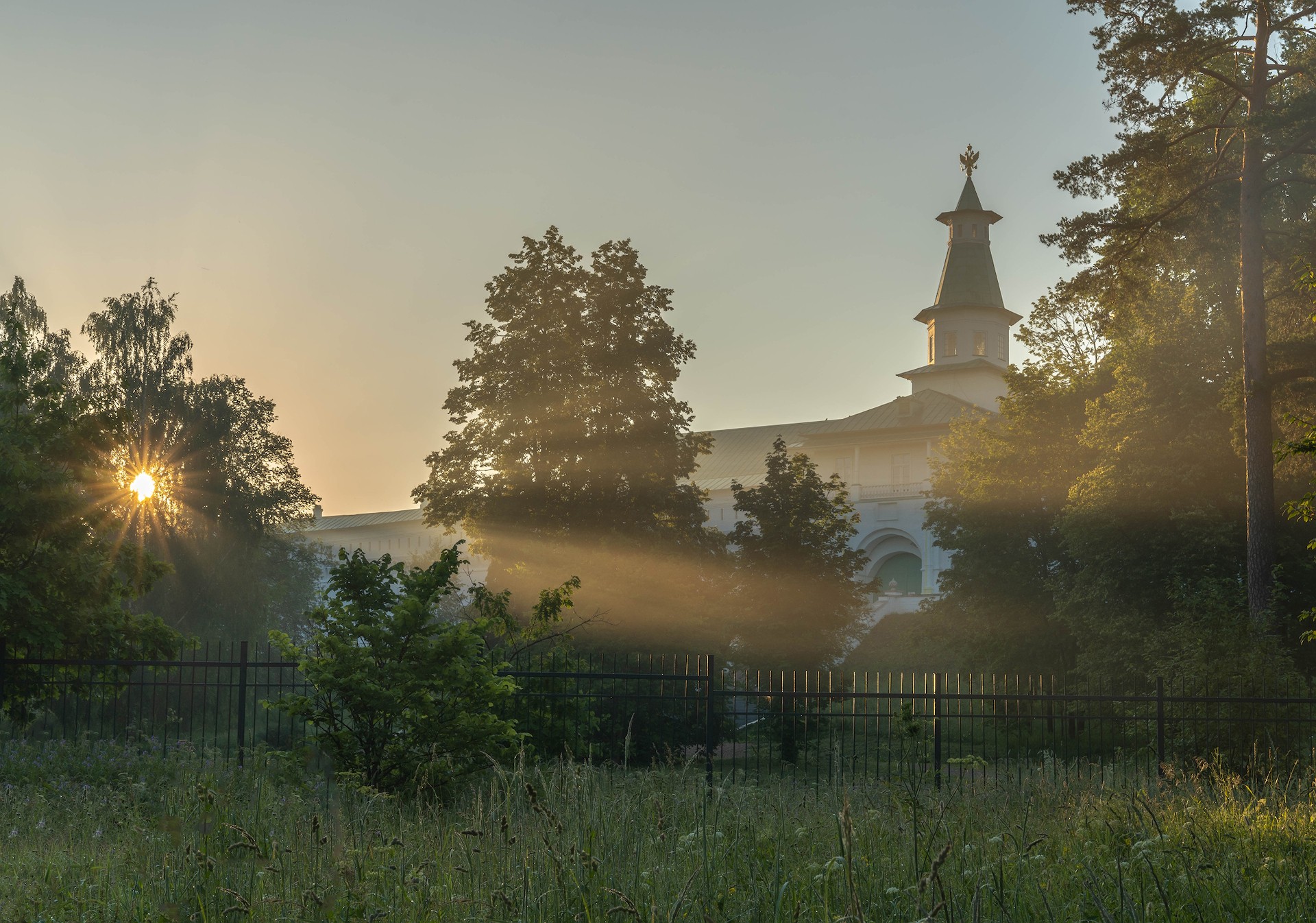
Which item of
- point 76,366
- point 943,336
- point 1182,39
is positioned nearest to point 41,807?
point 1182,39

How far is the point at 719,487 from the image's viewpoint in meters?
67.7

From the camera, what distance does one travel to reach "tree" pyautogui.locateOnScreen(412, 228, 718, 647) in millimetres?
25406

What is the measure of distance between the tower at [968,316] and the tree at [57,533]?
191 feet

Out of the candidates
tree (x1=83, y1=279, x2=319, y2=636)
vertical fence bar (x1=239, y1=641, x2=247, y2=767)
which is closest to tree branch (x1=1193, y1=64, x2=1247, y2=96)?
vertical fence bar (x1=239, y1=641, x2=247, y2=767)

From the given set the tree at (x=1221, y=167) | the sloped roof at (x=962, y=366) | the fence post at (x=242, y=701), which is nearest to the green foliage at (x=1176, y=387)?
the tree at (x=1221, y=167)

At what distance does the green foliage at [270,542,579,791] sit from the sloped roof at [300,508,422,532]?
232ft

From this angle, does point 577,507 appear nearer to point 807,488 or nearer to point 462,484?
point 462,484

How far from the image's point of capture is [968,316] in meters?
69.4

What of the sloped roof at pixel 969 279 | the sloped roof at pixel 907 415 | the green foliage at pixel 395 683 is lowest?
the green foliage at pixel 395 683

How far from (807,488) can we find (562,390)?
6.06 meters

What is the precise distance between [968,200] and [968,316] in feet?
23.6

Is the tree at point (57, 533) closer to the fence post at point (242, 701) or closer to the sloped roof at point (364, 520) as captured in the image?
the fence post at point (242, 701)

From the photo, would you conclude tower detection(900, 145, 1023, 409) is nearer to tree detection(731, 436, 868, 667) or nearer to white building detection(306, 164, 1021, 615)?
white building detection(306, 164, 1021, 615)

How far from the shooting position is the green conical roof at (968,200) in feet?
229
